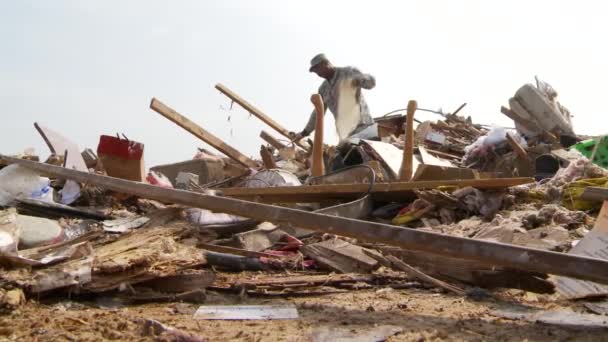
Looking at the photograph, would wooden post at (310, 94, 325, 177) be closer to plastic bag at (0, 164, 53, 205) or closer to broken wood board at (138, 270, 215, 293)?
plastic bag at (0, 164, 53, 205)

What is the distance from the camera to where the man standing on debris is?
27.6 feet

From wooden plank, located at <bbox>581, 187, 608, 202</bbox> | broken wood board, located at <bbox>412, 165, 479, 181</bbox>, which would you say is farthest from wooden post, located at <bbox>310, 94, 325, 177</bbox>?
wooden plank, located at <bbox>581, 187, 608, 202</bbox>

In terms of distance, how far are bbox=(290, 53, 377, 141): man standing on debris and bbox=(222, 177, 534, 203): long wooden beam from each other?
275cm

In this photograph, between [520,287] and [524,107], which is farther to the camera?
[524,107]

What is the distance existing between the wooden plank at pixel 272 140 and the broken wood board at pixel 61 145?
12.6ft

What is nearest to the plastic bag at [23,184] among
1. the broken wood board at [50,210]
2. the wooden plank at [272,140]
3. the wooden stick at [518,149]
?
the broken wood board at [50,210]

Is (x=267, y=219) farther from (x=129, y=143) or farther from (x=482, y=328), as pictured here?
(x=129, y=143)

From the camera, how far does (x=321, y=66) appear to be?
841 centimetres

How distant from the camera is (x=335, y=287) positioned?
3271 millimetres

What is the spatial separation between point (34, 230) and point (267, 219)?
1.84 m

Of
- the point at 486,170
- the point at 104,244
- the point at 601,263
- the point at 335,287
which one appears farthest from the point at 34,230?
the point at 486,170

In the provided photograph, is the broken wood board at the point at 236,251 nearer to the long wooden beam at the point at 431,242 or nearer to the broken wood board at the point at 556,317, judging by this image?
the long wooden beam at the point at 431,242

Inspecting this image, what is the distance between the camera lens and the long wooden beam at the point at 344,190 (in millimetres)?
5352

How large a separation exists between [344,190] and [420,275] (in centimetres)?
230
